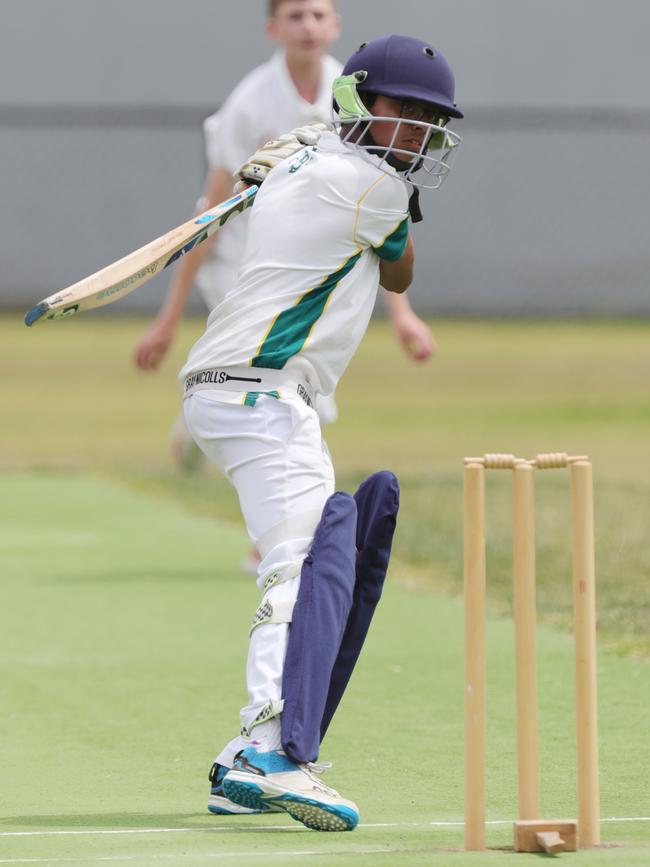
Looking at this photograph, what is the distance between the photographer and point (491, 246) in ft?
62.2

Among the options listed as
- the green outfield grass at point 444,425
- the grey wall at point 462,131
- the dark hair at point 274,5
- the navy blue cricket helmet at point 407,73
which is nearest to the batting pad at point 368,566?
the navy blue cricket helmet at point 407,73

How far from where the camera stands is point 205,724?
15.5ft

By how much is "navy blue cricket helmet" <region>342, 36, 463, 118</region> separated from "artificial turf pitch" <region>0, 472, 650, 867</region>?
4.68 feet

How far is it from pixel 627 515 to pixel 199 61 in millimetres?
11617

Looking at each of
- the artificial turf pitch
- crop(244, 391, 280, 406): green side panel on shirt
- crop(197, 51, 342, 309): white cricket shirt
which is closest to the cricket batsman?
crop(244, 391, 280, 406): green side panel on shirt

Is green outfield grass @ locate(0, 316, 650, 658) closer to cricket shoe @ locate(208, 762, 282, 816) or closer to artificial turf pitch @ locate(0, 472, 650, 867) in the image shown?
artificial turf pitch @ locate(0, 472, 650, 867)

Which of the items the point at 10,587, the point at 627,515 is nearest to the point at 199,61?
the point at 627,515

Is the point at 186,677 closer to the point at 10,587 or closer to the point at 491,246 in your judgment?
the point at 10,587

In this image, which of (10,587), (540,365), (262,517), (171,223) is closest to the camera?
(262,517)

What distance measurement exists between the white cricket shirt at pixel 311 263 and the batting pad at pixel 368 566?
271 millimetres

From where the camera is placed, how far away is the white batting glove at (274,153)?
3.93m

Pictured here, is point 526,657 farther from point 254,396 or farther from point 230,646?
point 230,646

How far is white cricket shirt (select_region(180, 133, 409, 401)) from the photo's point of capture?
12.3 ft

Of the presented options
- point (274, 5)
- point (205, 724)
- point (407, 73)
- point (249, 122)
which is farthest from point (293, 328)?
point (274, 5)
